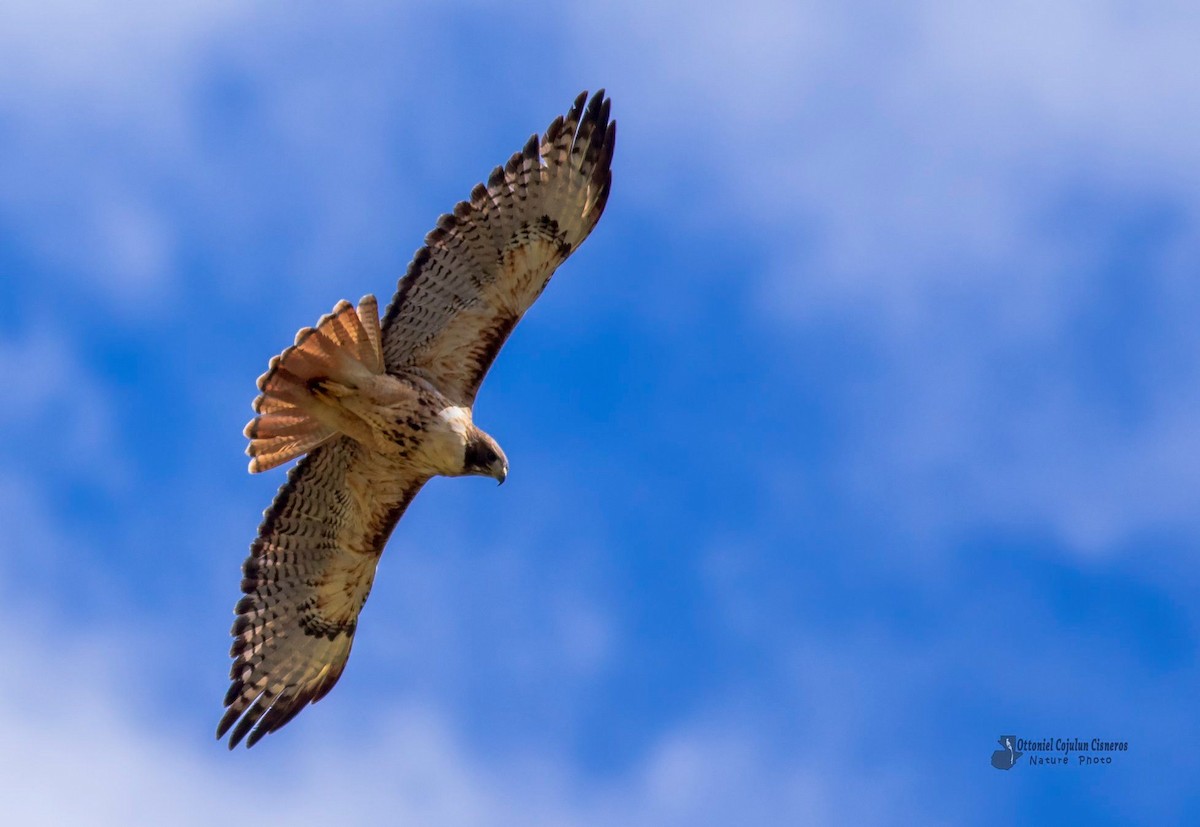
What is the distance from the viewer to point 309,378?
30.4 feet

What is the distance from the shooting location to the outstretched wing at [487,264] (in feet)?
31.7

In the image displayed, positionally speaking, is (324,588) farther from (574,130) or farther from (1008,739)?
(1008,739)

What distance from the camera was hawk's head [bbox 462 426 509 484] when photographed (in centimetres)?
952

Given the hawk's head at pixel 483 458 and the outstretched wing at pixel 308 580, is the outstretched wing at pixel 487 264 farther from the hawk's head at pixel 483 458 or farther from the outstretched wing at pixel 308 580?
the outstretched wing at pixel 308 580

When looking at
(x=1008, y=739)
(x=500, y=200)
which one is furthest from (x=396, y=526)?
(x=1008, y=739)

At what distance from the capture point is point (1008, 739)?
11820 millimetres

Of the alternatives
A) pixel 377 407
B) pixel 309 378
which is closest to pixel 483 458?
pixel 377 407

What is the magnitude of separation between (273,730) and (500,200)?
3587 millimetres

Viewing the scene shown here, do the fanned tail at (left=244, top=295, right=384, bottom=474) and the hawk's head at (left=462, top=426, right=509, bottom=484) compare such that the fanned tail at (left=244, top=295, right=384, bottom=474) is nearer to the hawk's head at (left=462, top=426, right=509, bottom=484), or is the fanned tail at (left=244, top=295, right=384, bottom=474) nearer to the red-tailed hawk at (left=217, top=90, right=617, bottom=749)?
the red-tailed hawk at (left=217, top=90, right=617, bottom=749)

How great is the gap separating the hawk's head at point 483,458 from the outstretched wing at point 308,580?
1.76 feet

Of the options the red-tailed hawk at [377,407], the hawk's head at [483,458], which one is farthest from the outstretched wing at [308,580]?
the hawk's head at [483,458]

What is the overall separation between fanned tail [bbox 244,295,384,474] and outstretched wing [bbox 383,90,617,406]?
0.40 metres

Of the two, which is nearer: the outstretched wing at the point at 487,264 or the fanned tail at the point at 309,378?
the fanned tail at the point at 309,378

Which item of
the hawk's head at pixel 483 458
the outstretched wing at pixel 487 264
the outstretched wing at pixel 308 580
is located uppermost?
the outstretched wing at pixel 487 264
